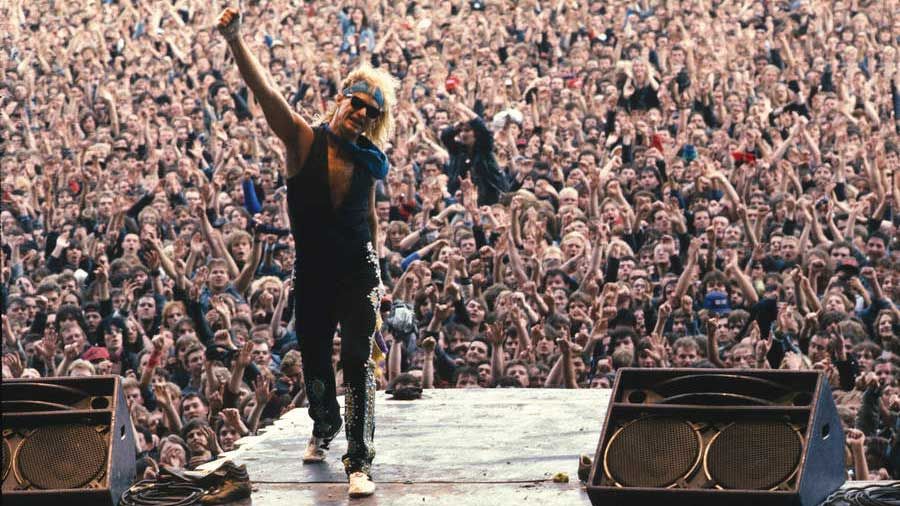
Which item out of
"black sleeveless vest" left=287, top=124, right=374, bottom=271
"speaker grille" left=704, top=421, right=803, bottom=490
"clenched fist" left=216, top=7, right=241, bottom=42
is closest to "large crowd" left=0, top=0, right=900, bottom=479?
"black sleeveless vest" left=287, top=124, right=374, bottom=271

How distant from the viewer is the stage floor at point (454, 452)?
13.8ft

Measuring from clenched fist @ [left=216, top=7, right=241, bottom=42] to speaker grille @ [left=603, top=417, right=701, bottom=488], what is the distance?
1.57 metres

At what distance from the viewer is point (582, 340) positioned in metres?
7.66

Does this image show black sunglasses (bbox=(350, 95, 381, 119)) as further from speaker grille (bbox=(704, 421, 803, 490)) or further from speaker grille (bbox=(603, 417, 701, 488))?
speaker grille (bbox=(704, 421, 803, 490))

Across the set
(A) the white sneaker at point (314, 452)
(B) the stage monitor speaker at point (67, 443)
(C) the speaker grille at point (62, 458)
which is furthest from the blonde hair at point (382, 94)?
(C) the speaker grille at point (62, 458)

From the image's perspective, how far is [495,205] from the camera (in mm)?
9375

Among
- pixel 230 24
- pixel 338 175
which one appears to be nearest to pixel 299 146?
pixel 338 175

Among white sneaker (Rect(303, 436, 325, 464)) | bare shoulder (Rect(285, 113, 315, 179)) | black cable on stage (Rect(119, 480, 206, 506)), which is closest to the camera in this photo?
black cable on stage (Rect(119, 480, 206, 506))

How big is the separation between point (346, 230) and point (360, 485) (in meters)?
0.79

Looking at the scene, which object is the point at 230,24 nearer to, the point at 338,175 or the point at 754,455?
the point at 338,175

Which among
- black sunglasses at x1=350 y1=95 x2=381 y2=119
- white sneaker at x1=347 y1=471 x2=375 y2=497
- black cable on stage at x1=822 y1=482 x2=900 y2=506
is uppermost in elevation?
black sunglasses at x1=350 y1=95 x2=381 y2=119

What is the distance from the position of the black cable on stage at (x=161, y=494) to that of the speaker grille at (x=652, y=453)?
1197mm

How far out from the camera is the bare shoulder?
4305 millimetres

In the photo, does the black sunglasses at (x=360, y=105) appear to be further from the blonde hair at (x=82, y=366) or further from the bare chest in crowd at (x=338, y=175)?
the blonde hair at (x=82, y=366)
